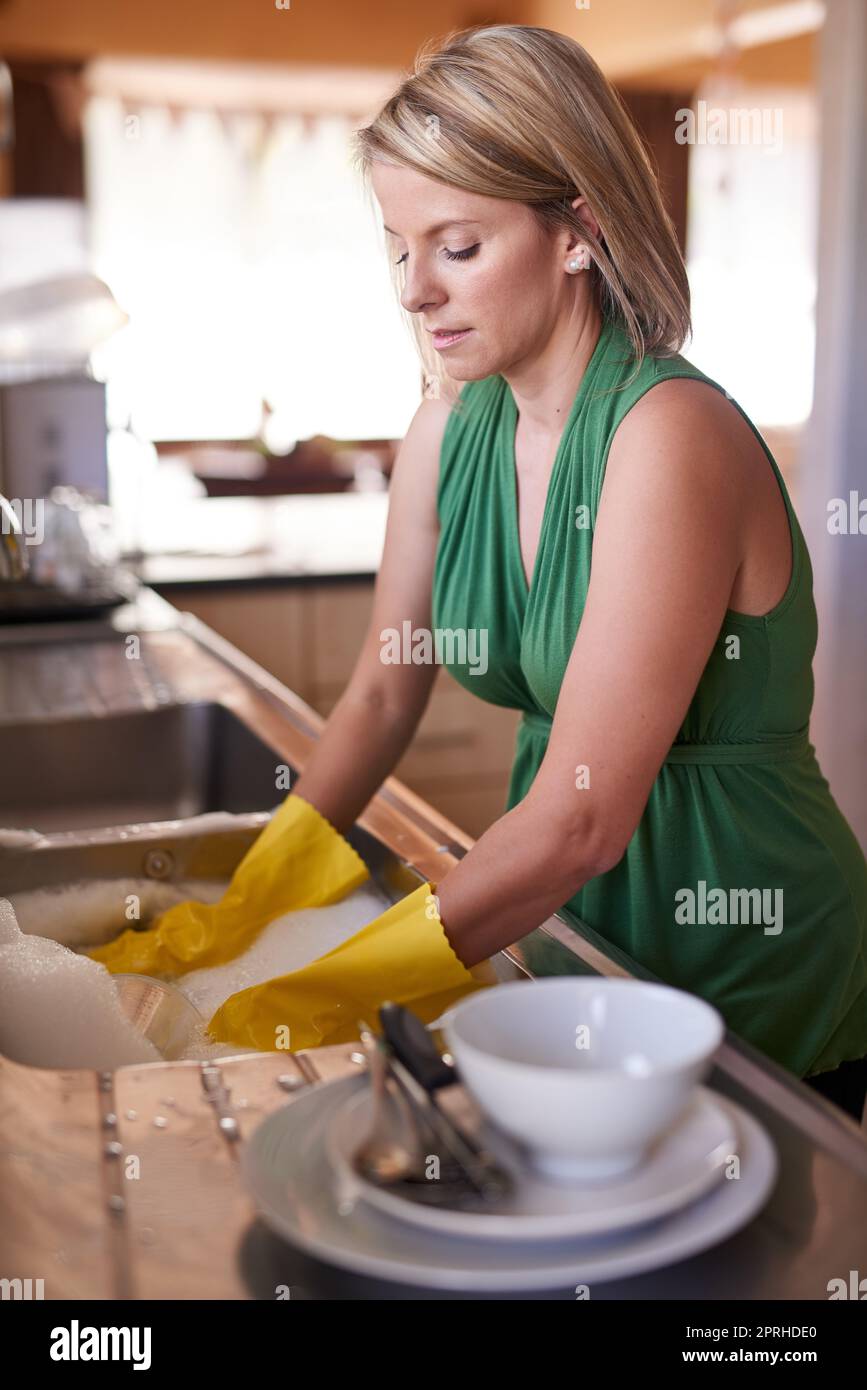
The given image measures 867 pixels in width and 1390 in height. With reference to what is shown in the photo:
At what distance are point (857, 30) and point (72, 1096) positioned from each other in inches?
105

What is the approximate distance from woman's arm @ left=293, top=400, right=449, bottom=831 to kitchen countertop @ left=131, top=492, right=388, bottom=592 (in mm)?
1233

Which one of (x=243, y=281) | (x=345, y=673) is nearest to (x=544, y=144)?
(x=345, y=673)

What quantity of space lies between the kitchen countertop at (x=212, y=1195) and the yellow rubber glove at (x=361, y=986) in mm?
106

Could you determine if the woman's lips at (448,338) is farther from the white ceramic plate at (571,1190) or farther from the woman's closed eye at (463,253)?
the white ceramic plate at (571,1190)

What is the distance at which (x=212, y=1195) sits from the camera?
715 millimetres

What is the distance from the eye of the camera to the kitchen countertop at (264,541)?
3348mm

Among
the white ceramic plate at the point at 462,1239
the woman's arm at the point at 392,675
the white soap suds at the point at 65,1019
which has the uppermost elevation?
the woman's arm at the point at 392,675

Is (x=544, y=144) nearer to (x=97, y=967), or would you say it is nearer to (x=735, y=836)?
(x=735, y=836)

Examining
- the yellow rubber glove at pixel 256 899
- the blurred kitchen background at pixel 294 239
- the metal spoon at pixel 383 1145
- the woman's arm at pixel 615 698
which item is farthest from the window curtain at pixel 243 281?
the metal spoon at pixel 383 1145

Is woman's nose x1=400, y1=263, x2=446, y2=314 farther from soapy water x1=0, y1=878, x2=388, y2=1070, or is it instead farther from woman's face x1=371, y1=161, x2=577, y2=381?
soapy water x1=0, y1=878, x2=388, y2=1070

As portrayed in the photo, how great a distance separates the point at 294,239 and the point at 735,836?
635cm

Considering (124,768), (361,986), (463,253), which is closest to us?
(361,986)
